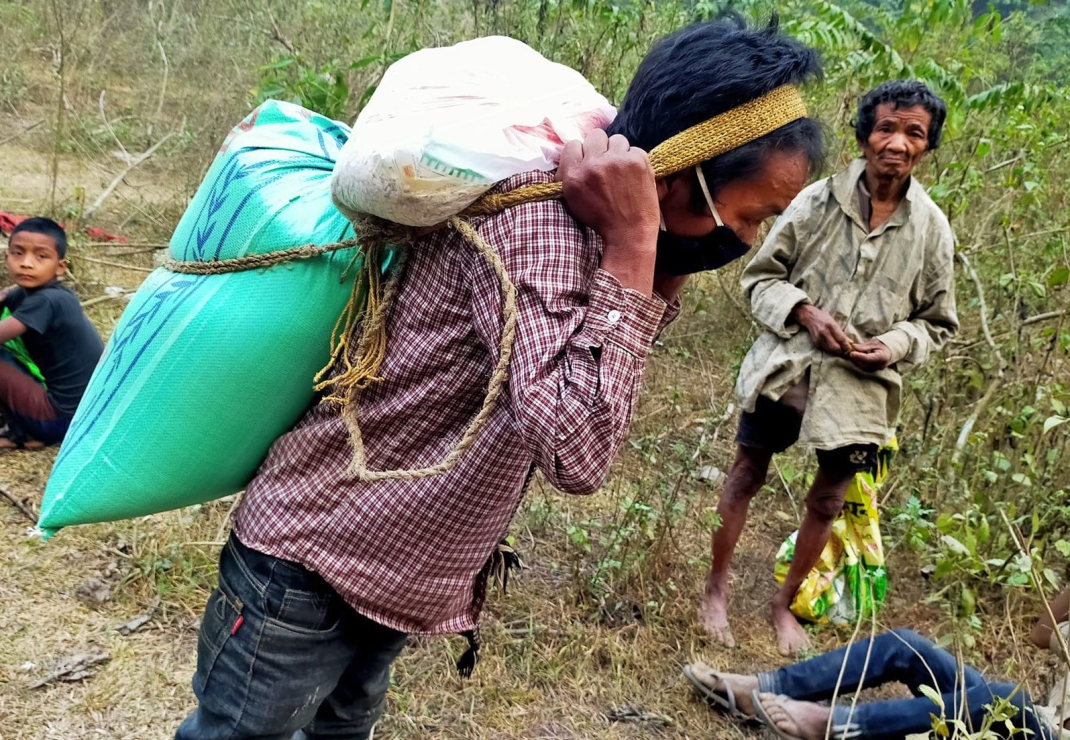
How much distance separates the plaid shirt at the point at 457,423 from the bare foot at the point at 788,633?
→ 76.6 inches

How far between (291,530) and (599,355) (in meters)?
0.55

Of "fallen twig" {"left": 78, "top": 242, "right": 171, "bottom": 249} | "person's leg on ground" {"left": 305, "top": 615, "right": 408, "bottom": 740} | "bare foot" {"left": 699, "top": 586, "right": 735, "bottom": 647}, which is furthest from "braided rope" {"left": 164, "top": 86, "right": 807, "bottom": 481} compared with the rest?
"fallen twig" {"left": 78, "top": 242, "right": 171, "bottom": 249}

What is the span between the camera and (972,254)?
4402mm

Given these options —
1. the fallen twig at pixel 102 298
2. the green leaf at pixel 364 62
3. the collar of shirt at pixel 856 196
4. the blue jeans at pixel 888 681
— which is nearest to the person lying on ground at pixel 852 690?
the blue jeans at pixel 888 681

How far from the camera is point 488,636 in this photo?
281 centimetres

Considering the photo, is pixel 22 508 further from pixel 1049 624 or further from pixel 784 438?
pixel 1049 624

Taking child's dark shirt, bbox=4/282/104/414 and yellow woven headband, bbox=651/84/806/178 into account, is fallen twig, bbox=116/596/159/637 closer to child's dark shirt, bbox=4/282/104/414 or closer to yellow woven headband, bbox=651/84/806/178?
child's dark shirt, bbox=4/282/104/414

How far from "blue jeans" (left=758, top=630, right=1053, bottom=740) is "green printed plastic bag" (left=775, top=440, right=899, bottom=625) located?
475 mm

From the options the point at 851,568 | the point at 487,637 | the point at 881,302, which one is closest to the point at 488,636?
the point at 487,637

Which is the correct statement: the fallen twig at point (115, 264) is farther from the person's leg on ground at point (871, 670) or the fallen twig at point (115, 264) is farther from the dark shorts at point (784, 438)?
the person's leg on ground at point (871, 670)

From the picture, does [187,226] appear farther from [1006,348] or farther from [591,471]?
[1006,348]

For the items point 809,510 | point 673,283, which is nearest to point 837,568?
point 809,510

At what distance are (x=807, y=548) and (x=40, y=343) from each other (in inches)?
120

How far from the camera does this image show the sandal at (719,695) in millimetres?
2707
